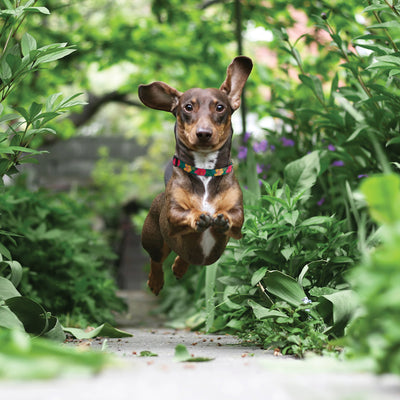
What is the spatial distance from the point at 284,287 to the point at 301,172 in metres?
0.87

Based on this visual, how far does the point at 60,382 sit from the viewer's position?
1360mm

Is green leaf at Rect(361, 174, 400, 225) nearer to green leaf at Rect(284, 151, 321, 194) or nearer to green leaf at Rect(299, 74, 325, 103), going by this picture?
green leaf at Rect(284, 151, 321, 194)

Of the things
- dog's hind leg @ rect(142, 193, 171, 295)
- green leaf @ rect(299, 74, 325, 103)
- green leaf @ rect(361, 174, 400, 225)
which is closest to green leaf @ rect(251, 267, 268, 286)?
dog's hind leg @ rect(142, 193, 171, 295)

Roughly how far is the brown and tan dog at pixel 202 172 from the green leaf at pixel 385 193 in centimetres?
65

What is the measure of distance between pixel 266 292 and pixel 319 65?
2.84 metres

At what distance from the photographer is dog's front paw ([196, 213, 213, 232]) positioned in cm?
196

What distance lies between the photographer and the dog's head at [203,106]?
6.70ft

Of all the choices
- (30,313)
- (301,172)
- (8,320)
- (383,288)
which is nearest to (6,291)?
(30,313)

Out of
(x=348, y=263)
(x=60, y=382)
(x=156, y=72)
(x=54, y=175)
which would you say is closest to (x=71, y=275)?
(x=348, y=263)

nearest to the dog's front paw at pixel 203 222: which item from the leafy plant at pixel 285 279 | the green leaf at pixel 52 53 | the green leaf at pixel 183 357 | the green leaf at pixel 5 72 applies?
the green leaf at pixel 183 357

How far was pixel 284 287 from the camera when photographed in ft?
8.66

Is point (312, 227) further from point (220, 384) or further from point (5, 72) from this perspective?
point (5, 72)

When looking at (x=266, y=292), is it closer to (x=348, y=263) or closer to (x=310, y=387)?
(x=348, y=263)

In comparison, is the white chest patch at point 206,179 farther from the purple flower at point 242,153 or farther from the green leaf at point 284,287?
the purple flower at point 242,153
